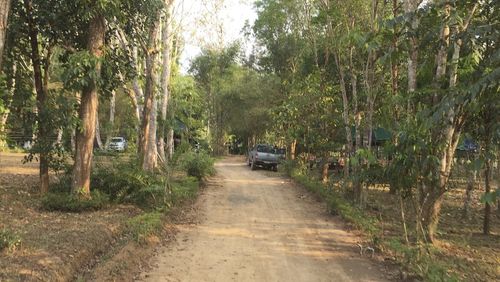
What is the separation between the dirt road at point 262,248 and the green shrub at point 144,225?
480 millimetres

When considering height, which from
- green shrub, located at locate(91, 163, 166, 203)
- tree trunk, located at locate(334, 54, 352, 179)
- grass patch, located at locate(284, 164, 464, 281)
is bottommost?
grass patch, located at locate(284, 164, 464, 281)

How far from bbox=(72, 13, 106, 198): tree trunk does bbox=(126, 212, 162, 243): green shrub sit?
165 centimetres

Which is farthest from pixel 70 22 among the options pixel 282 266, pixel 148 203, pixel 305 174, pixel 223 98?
pixel 223 98

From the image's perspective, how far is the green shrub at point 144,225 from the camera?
8.80 metres

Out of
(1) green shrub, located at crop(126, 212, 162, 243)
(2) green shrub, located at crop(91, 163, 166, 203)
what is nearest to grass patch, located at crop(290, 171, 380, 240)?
(1) green shrub, located at crop(126, 212, 162, 243)

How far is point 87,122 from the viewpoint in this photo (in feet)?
35.5

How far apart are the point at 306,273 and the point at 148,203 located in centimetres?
597

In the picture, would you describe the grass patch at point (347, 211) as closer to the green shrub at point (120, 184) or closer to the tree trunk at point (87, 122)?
the green shrub at point (120, 184)

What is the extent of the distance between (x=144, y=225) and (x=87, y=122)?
299cm

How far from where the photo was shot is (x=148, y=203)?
12.2 metres

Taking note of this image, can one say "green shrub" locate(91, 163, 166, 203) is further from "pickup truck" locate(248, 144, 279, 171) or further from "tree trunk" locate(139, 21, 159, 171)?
"pickup truck" locate(248, 144, 279, 171)

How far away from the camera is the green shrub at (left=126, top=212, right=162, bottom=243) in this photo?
8797 mm

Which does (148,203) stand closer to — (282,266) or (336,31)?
(282,266)

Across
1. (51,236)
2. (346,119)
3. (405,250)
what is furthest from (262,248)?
(346,119)
